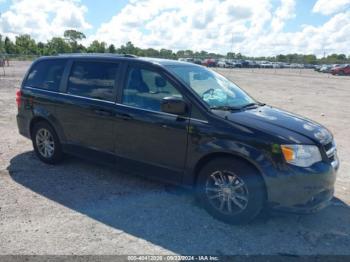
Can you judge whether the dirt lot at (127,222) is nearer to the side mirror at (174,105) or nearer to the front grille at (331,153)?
the front grille at (331,153)

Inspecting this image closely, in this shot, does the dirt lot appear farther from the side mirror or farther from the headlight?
the side mirror

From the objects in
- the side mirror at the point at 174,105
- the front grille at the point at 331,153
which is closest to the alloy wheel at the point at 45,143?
the side mirror at the point at 174,105

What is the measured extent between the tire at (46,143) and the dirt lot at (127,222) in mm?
235

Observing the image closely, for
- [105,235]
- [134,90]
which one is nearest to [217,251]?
[105,235]

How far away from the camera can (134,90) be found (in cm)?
450

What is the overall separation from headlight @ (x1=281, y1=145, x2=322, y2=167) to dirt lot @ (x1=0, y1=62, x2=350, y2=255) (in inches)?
26.1

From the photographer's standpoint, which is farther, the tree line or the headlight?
the tree line

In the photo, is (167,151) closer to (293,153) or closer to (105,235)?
(105,235)

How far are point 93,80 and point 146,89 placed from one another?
3.18 feet

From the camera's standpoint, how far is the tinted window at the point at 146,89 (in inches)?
168

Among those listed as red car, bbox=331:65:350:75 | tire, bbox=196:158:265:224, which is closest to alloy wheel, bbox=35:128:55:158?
tire, bbox=196:158:265:224

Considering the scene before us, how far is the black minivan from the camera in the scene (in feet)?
11.7

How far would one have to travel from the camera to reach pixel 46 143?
18.3ft

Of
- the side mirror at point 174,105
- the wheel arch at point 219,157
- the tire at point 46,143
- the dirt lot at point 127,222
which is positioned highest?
the side mirror at point 174,105
